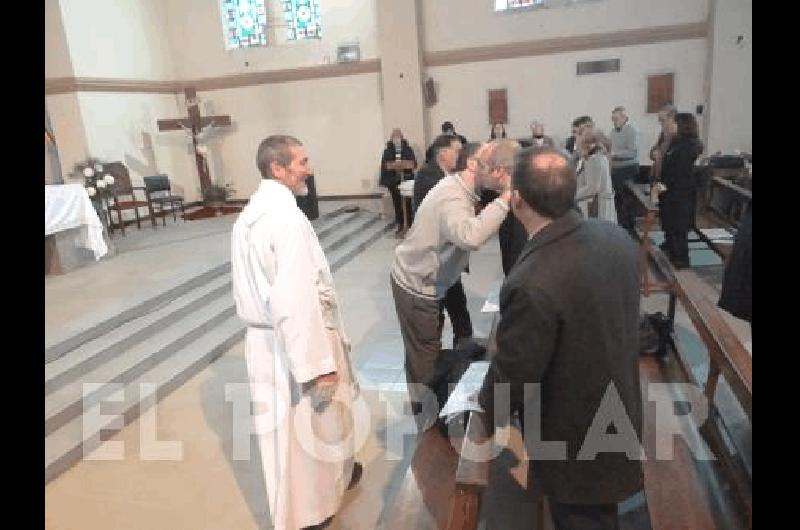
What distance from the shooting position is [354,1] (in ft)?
34.6

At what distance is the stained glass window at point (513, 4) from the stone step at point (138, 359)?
23.9ft

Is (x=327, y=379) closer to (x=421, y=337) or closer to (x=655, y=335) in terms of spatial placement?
(x=421, y=337)

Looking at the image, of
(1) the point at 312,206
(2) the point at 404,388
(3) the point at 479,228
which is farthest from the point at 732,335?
(1) the point at 312,206

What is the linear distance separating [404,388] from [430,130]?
24.2ft

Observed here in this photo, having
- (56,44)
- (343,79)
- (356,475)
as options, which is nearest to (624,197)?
(343,79)

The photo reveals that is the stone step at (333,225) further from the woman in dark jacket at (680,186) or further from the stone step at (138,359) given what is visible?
the woman in dark jacket at (680,186)

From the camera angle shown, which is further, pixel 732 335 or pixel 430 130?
pixel 430 130

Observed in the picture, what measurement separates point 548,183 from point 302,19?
1071 centimetres

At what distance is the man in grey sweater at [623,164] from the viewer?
8148mm

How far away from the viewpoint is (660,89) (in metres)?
9.49

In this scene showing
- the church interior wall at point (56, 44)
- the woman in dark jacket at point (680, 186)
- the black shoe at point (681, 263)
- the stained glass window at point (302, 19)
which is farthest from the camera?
the stained glass window at point (302, 19)

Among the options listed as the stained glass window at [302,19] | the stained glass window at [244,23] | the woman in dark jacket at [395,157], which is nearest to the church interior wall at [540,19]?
the woman in dark jacket at [395,157]
